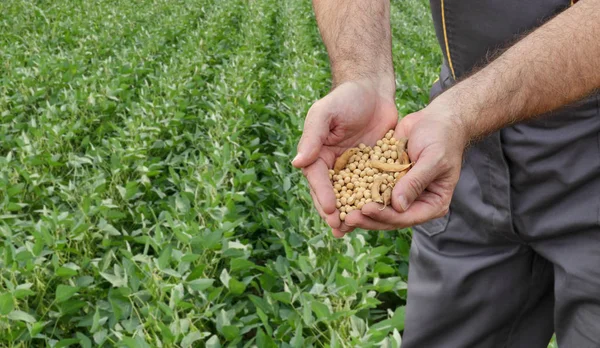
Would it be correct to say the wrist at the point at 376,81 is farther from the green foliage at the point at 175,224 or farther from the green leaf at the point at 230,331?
the green leaf at the point at 230,331

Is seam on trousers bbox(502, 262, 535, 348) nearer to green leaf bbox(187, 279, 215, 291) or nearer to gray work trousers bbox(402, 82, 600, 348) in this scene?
gray work trousers bbox(402, 82, 600, 348)

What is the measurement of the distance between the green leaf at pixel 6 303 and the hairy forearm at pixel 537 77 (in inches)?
57.6

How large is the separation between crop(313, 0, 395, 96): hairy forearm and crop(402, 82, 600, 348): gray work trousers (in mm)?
304

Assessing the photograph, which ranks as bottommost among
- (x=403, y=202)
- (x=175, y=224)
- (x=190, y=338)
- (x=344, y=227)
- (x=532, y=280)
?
(x=175, y=224)

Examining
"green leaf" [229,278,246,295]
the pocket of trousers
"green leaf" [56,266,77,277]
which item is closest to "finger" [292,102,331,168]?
the pocket of trousers

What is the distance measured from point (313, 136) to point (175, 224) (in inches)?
59.0

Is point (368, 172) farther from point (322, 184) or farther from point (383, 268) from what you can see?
point (383, 268)

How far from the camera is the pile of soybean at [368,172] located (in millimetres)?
1233

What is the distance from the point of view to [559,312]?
124cm

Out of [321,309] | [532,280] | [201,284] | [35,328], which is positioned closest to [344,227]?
[532,280]

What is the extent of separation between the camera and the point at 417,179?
42.6 inches

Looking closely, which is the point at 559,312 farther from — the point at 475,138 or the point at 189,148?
the point at 189,148

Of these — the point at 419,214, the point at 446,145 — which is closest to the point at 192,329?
the point at 419,214

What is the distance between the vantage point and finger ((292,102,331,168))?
124cm
